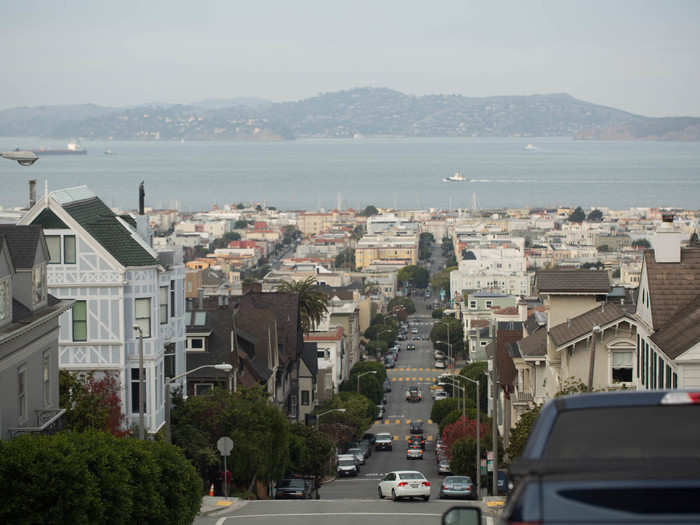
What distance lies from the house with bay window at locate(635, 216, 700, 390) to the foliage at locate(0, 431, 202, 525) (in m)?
11.3

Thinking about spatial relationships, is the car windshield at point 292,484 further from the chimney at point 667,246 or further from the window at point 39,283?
the window at point 39,283

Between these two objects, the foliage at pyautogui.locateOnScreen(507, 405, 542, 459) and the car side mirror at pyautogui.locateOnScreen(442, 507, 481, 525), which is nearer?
the car side mirror at pyautogui.locateOnScreen(442, 507, 481, 525)

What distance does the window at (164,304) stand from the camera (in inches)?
1531

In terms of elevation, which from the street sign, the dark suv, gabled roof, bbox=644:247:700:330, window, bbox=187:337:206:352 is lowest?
the street sign

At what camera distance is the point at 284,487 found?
41812mm

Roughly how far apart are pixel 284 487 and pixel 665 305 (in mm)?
15889

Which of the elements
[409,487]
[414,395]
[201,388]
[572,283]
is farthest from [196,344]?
[414,395]

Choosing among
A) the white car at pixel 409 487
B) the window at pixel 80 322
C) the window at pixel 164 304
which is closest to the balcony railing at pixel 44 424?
the window at pixel 80 322

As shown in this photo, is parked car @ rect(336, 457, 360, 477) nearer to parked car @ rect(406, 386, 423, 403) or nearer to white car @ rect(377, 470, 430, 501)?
white car @ rect(377, 470, 430, 501)

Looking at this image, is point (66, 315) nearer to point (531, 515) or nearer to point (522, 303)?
point (531, 515)

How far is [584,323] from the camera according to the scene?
129ft

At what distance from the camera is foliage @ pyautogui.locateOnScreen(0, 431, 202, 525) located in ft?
62.8

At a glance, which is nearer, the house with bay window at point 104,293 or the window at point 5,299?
the window at point 5,299

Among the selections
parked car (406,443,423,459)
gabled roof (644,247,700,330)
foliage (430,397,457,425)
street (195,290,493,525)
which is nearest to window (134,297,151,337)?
street (195,290,493,525)
